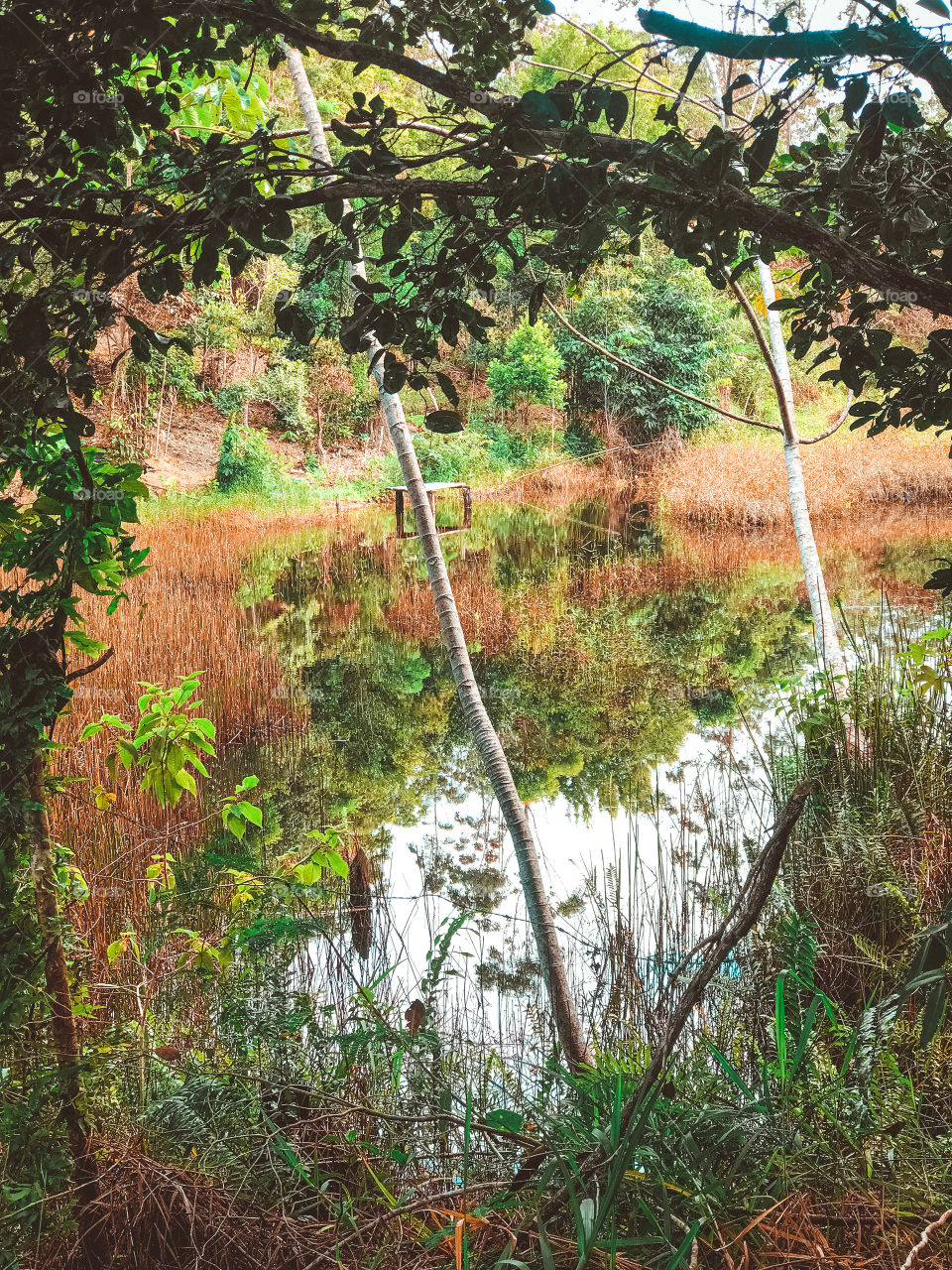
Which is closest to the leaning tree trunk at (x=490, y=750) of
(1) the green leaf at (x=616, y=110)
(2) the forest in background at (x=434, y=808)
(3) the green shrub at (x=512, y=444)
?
(2) the forest in background at (x=434, y=808)

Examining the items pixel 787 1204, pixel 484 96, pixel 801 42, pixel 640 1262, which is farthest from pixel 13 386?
pixel 787 1204

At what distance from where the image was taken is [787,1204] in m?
1.19

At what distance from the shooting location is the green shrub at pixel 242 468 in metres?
16.6

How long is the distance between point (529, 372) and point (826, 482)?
8968mm

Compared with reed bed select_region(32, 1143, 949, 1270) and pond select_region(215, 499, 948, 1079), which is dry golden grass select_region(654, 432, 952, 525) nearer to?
pond select_region(215, 499, 948, 1079)

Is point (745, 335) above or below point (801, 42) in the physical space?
above

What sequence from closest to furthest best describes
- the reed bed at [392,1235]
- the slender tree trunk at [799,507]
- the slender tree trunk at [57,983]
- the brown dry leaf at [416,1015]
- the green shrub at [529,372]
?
the reed bed at [392,1235], the slender tree trunk at [57,983], the brown dry leaf at [416,1015], the slender tree trunk at [799,507], the green shrub at [529,372]

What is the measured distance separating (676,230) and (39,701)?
99 cm

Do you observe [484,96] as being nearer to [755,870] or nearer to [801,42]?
[801,42]

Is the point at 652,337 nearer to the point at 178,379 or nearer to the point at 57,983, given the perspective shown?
the point at 178,379

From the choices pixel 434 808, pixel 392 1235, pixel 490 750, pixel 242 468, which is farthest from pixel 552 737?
pixel 242 468

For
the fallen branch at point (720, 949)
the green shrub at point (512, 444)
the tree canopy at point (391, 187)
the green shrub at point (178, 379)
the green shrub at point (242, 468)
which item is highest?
the green shrub at point (178, 379)

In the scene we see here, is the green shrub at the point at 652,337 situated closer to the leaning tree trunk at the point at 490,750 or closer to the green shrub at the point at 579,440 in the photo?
the green shrub at the point at 579,440

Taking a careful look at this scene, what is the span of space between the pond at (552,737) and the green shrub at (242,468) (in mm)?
5523
